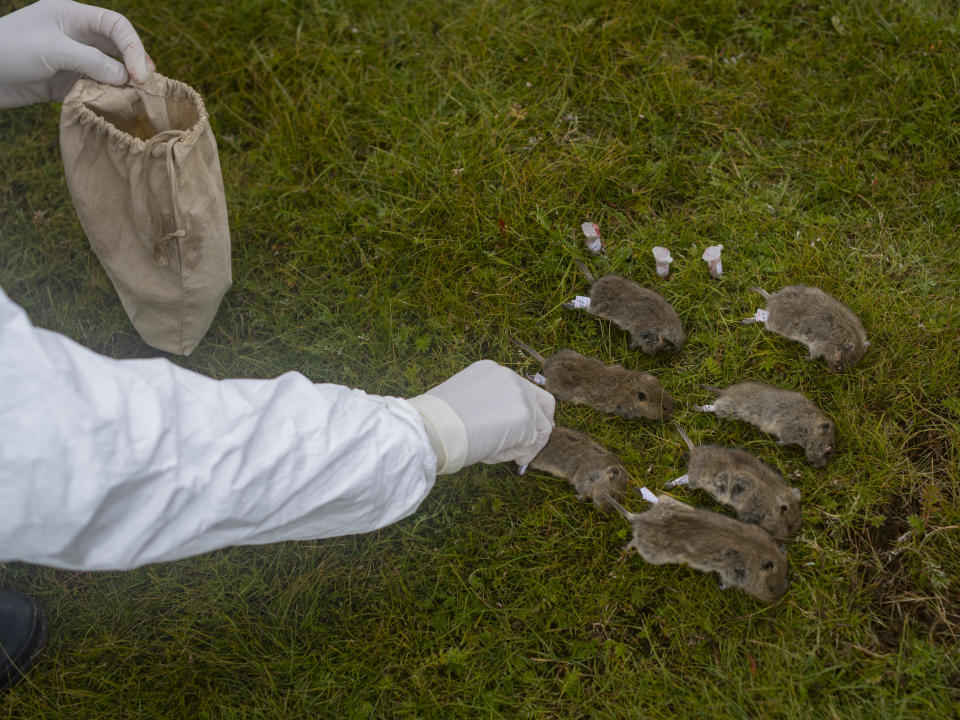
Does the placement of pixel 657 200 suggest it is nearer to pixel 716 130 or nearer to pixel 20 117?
pixel 716 130

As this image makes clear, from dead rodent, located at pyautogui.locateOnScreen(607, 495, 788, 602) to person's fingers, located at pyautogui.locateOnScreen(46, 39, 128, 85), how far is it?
3929mm

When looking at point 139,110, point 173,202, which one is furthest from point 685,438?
point 139,110

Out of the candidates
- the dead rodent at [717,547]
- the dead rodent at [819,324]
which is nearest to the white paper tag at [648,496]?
the dead rodent at [717,547]

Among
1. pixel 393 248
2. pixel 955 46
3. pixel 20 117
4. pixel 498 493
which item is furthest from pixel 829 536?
pixel 20 117

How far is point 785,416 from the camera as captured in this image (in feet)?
13.1

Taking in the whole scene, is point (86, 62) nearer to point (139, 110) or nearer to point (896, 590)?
point (139, 110)

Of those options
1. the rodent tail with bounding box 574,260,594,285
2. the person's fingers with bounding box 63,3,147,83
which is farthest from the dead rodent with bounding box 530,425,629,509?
the person's fingers with bounding box 63,3,147,83

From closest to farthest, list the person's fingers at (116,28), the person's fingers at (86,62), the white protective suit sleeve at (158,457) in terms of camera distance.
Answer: the white protective suit sleeve at (158,457) < the person's fingers at (86,62) < the person's fingers at (116,28)

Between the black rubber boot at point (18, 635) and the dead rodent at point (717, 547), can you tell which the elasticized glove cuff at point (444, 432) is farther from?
the black rubber boot at point (18, 635)

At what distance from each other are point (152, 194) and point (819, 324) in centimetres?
410

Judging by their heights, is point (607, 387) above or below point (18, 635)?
above

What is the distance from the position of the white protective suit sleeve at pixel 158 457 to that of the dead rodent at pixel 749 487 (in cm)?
206

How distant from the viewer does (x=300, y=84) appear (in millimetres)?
5043

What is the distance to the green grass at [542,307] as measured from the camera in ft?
12.8
